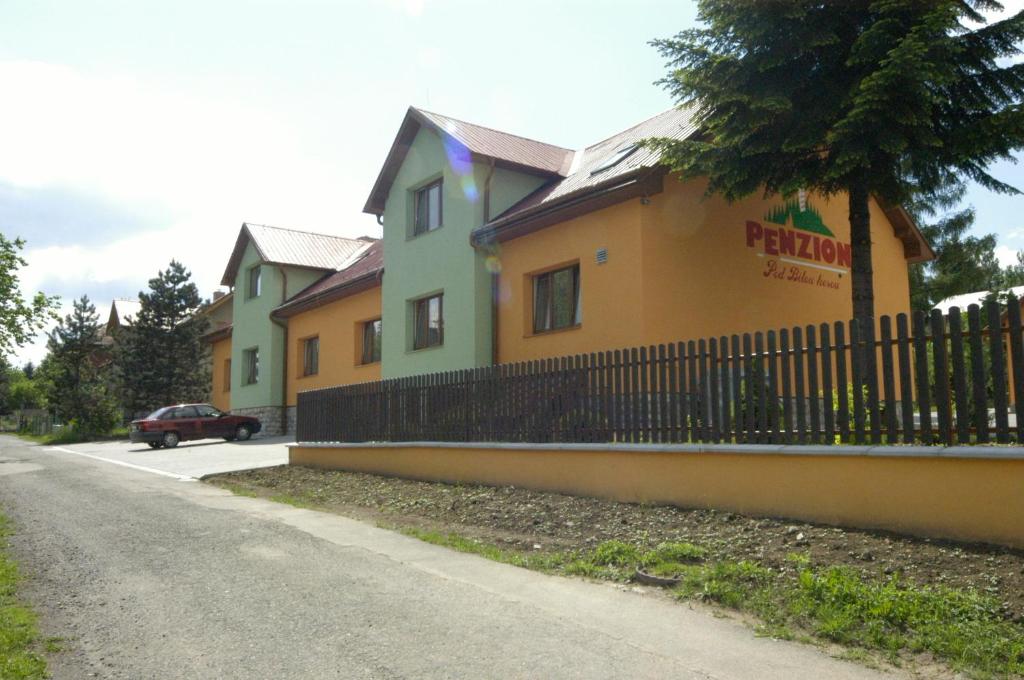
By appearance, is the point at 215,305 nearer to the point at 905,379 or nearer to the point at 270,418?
the point at 270,418

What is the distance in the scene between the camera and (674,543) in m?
7.09

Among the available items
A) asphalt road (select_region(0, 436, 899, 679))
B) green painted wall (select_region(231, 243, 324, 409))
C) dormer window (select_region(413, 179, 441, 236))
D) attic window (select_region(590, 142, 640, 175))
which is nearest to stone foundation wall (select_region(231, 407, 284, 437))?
green painted wall (select_region(231, 243, 324, 409))

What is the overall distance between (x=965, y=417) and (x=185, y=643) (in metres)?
5.99

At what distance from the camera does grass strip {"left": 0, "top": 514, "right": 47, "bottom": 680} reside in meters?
4.42

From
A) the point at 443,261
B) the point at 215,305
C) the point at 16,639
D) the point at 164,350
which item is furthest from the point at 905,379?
the point at 215,305

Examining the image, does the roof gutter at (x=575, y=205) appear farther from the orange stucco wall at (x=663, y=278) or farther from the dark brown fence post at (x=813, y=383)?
the dark brown fence post at (x=813, y=383)

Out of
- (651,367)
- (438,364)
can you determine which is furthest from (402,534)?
(438,364)

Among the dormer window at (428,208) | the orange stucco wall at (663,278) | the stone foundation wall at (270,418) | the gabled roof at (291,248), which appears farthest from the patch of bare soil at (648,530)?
the gabled roof at (291,248)

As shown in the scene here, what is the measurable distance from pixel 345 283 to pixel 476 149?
7549 millimetres

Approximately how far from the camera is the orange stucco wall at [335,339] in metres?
22.9

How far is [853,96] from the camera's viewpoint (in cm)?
962

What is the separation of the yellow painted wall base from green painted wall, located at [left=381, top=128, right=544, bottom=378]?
6376 mm

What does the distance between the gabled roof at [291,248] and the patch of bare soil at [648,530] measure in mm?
16668

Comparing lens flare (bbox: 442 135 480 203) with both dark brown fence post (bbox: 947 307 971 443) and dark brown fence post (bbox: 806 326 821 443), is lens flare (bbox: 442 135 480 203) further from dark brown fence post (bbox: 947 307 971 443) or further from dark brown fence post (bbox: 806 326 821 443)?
dark brown fence post (bbox: 947 307 971 443)
